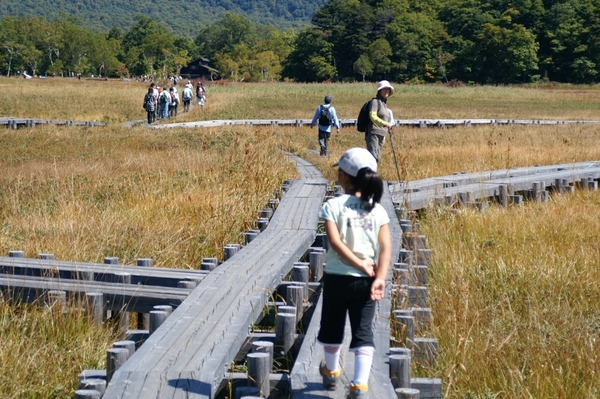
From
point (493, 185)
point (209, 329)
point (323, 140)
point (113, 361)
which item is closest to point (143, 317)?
point (209, 329)

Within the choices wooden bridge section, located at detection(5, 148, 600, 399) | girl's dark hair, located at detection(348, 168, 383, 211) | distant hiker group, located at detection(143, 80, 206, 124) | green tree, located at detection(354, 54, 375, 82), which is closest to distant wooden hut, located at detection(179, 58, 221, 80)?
green tree, located at detection(354, 54, 375, 82)

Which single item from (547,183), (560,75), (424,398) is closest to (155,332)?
(424,398)

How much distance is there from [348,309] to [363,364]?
31 cm

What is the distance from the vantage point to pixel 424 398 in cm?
435

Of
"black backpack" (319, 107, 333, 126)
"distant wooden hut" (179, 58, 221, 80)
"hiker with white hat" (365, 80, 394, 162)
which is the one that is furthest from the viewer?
"distant wooden hut" (179, 58, 221, 80)

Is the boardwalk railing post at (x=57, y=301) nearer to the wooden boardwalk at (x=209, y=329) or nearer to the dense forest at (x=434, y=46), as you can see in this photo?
the wooden boardwalk at (x=209, y=329)

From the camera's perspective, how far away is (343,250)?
411 cm

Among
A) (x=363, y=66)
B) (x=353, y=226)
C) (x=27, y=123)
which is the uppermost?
(x=363, y=66)

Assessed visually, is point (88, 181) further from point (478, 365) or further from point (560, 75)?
point (560, 75)

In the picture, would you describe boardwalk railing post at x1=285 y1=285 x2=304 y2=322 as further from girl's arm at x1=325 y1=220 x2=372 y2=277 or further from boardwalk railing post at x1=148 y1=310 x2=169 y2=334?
girl's arm at x1=325 y1=220 x2=372 y2=277

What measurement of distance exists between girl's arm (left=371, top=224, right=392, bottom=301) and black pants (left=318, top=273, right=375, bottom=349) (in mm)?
59

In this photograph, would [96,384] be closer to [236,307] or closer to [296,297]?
[236,307]

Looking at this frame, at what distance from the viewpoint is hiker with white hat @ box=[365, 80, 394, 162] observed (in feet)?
37.8

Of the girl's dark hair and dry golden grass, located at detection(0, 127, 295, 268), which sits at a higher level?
the girl's dark hair
